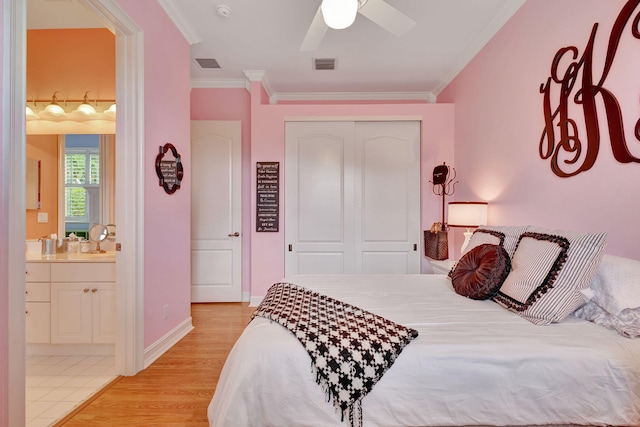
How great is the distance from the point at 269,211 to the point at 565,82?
9.47ft

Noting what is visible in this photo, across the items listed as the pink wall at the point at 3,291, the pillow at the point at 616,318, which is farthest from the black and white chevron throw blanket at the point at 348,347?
the pink wall at the point at 3,291

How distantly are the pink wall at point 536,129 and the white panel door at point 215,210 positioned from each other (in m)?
2.71

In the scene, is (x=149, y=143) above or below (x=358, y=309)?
above

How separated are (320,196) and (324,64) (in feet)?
4.86

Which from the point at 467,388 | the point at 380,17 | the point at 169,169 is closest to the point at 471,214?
the point at 380,17

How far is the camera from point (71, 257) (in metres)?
2.43

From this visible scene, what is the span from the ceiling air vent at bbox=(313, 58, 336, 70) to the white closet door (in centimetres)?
72

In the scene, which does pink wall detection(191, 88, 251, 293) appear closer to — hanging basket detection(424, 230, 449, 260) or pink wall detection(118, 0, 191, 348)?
pink wall detection(118, 0, 191, 348)

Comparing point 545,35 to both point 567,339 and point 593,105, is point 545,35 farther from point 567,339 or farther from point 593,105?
point 567,339

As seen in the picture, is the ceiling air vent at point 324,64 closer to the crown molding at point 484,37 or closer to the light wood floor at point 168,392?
the crown molding at point 484,37

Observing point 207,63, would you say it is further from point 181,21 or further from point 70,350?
point 70,350

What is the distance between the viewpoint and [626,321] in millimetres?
1221

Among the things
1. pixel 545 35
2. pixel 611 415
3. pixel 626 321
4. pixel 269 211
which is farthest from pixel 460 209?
pixel 269 211

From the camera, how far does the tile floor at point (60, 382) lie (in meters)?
1.73
